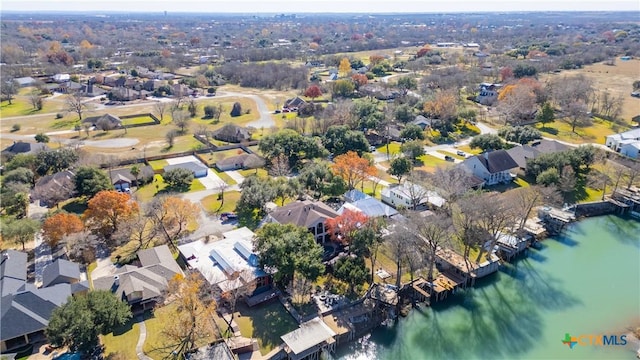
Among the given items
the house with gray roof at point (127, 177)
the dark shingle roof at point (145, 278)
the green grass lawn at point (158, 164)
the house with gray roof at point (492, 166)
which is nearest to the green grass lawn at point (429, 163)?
the house with gray roof at point (492, 166)

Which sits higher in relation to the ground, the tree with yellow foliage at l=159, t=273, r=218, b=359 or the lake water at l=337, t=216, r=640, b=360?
the tree with yellow foliage at l=159, t=273, r=218, b=359

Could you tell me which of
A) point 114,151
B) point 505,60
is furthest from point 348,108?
point 505,60

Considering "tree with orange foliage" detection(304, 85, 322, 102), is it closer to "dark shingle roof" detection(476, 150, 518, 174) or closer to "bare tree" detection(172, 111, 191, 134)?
"bare tree" detection(172, 111, 191, 134)

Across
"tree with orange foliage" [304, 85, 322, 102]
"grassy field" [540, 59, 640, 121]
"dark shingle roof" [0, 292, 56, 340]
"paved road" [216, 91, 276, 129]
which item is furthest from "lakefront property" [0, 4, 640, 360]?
"tree with orange foliage" [304, 85, 322, 102]

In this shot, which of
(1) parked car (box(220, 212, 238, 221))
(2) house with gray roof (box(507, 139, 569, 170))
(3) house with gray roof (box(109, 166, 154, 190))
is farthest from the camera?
(2) house with gray roof (box(507, 139, 569, 170))

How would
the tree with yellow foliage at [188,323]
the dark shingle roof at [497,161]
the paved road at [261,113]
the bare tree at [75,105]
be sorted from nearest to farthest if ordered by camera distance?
the tree with yellow foliage at [188,323]
the dark shingle roof at [497,161]
the paved road at [261,113]
the bare tree at [75,105]

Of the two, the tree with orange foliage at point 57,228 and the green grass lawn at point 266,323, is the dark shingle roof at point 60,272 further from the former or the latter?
the green grass lawn at point 266,323

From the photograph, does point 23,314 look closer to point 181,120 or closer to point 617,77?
point 181,120
